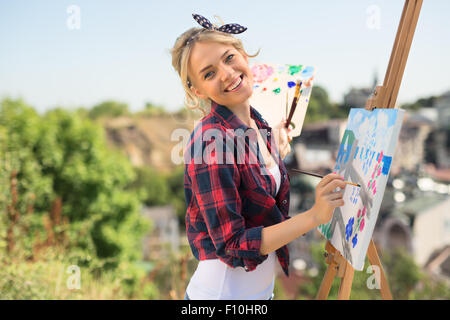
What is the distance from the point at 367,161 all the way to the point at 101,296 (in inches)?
94.5

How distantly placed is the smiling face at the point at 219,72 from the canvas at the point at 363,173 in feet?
1.55

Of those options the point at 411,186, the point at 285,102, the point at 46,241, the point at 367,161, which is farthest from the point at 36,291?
the point at 411,186

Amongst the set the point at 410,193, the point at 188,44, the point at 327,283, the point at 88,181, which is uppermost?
the point at 188,44

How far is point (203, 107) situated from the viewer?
136 centimetres

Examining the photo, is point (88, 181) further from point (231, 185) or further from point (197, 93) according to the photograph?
point (231, 185)

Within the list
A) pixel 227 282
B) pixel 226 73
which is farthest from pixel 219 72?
pixel 227 282

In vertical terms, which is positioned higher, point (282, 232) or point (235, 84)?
point (235, 84)

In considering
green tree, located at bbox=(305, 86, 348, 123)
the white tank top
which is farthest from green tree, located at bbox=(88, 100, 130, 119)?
the white tank top

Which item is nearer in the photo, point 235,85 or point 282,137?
point 235,85

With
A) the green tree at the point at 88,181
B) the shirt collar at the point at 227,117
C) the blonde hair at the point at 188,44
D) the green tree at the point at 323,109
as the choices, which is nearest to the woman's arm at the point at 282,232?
the shirt collar at the point at 227,117

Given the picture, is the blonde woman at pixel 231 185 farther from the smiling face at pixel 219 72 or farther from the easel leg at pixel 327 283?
the easel leg at pixel 327 283

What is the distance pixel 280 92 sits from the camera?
1.56 meters

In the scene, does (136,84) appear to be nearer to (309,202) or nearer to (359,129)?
(309,202)

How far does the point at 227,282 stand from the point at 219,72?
68 centimetres
